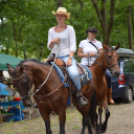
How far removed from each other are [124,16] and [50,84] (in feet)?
48.9

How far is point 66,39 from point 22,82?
1503 mm

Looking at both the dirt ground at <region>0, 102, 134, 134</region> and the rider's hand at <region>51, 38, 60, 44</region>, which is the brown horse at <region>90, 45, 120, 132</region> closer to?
the dirt ground at <region>0, 102, 134, 134</region>

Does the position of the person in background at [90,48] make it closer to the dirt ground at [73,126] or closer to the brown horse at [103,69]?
the brown horse at [103,69]

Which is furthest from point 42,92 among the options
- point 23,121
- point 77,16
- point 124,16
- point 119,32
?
point 119,32

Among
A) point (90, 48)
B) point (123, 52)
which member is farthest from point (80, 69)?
point (123, 52)

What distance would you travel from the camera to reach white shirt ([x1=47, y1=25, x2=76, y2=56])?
518cm

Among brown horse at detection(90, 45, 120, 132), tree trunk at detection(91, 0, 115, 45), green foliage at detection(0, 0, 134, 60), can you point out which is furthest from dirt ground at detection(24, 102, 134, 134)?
green foliage at detection(0, 0, 134, 60)

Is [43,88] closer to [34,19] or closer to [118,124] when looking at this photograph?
[118,124]

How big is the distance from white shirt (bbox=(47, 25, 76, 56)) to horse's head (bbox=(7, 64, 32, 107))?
1239 millimetres

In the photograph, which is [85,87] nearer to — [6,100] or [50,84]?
[50,84]

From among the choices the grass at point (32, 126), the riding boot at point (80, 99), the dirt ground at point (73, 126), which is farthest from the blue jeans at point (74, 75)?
the grass at point (32, 126)

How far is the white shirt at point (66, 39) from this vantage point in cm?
518

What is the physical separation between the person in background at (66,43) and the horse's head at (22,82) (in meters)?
1.08

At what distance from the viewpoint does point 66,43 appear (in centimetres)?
526
